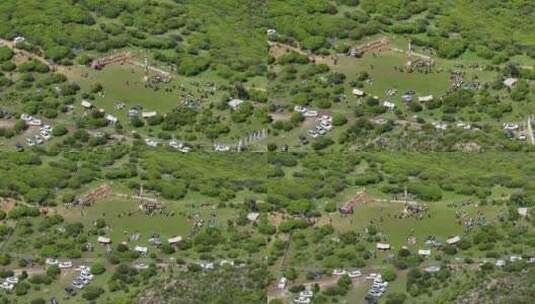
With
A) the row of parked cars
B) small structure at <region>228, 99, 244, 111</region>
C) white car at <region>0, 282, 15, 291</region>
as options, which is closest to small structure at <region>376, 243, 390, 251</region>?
the row of parked cars

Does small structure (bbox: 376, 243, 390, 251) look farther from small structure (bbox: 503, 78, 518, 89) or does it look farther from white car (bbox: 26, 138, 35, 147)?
white car (bbox: 26, 138, 35, 147)

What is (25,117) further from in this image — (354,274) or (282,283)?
(354,274)

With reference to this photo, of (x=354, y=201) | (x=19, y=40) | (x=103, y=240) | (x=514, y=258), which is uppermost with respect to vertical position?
(x=514, y=258)

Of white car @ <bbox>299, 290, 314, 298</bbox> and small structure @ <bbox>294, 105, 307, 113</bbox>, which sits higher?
small structure @ <bbox>294, 105, 307, 113</bbox>

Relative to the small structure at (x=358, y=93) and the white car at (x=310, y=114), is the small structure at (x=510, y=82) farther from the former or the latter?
the white car at (x=310, y=114)

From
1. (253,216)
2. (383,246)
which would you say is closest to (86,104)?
(253,216)

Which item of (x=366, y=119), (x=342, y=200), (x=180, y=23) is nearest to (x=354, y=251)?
(x=342, y=200)

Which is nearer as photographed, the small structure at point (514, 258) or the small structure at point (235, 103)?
the small structure at point (514, 258)

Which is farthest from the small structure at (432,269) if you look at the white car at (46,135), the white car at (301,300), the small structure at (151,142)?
the white car at (46,135)

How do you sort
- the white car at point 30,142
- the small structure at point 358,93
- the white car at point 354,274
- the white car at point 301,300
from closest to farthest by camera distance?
1. the white car at point 301,300
2. the white car at point 354,274
3. the white car at point 30,142
4. the small structure at point 358,93

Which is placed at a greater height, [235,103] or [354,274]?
[235,103]

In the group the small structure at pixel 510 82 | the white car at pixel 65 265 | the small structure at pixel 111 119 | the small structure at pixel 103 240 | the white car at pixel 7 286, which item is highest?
the small structure at pixel 510 82
